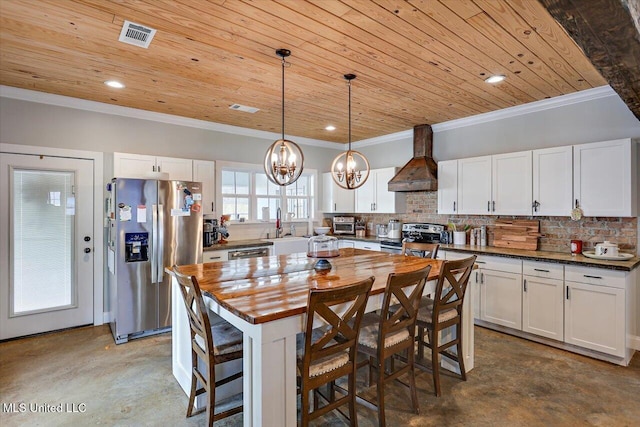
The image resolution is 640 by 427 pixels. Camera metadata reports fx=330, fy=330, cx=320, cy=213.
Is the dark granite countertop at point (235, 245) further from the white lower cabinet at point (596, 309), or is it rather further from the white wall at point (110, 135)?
the white lower cabinet at point (596, 309)

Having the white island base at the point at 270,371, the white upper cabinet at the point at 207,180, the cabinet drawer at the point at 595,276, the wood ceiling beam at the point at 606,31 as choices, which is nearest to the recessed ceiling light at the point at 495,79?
the wood ceiling beam at the point at 606,31

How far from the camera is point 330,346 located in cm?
188

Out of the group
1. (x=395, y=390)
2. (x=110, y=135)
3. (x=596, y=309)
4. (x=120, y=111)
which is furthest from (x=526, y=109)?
(x=110, y=135)

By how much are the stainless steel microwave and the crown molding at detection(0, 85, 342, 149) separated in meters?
1.74

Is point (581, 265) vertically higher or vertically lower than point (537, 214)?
lower

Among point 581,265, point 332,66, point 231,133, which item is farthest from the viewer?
point 231,133

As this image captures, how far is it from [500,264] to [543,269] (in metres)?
0.41

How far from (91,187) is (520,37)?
4579 millimetres

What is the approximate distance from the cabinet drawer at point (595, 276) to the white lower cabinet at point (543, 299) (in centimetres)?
8

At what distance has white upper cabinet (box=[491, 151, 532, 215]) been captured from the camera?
3838mm

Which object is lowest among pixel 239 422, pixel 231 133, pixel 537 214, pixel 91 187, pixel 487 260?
pixel 239 422

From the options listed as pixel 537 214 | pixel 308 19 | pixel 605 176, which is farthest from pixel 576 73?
pixel 308 19

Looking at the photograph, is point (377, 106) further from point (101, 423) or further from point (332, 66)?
point (101, 423)

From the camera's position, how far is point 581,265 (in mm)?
3141
